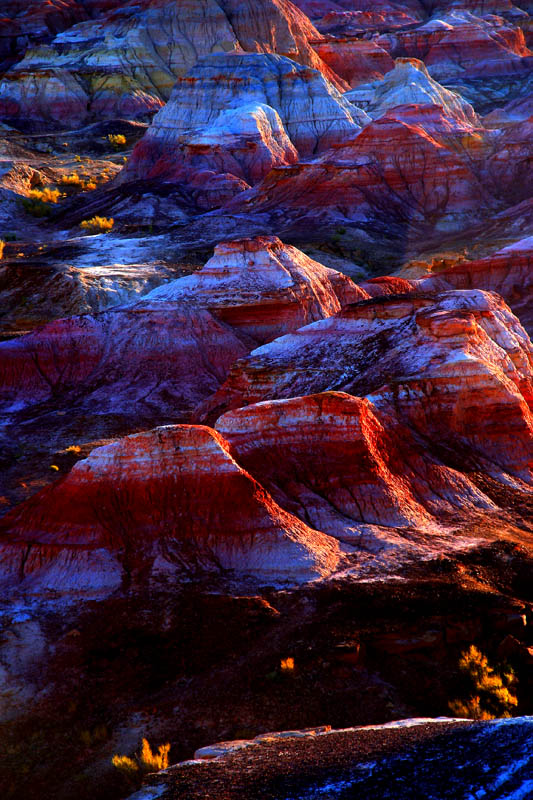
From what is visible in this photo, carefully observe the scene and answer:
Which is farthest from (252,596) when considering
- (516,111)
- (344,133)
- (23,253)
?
(516,111)

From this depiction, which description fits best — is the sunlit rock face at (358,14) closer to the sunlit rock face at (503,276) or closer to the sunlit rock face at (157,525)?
the sunlit rock face at (503,276)

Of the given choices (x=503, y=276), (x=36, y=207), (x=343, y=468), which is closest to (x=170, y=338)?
(x=343, y=468)

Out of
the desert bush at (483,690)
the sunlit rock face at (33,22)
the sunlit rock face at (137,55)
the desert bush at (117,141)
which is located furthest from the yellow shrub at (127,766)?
the sunlit rock face at (33,22)

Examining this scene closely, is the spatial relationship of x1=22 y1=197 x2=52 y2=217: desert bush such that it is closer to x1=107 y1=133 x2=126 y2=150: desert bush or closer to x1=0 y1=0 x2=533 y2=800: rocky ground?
x1=0 y1=0 x2=533 y2=800: rocky ground

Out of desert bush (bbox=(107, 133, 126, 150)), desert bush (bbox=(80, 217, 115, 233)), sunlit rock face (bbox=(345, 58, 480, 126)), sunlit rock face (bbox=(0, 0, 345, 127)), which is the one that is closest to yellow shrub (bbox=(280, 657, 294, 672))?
desert bush (bbox=(80, 217, 115, 233))

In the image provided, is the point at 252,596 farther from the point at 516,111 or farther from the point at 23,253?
the point at 516,111

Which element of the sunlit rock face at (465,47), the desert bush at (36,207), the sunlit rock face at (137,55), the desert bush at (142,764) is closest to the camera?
the desert bush at (142,764)
